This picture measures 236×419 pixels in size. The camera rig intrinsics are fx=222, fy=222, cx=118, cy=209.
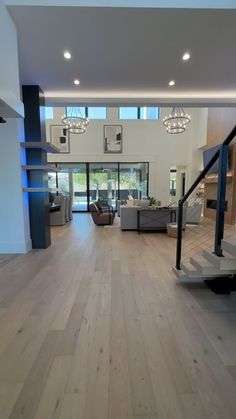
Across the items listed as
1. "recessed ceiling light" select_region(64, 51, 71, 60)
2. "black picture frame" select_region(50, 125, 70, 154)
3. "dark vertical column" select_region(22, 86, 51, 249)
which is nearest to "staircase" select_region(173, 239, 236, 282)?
"dark vertical column" select_region(22, 86, 51, 249)

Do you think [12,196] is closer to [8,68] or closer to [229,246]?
[8,68]

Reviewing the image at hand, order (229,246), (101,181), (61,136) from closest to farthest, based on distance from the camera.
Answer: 1. (229,246)
2. (61,136)
3. (101,181)

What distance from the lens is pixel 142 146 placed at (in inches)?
438

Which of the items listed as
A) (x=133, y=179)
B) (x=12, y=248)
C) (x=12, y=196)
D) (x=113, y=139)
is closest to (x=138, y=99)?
(x=12, y=196)

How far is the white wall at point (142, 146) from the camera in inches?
434

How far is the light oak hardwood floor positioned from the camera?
132 cm

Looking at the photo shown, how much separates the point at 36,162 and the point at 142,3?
3147mm

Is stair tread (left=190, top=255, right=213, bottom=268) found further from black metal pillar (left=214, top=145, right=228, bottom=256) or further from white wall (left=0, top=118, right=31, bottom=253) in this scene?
white wall (left=0, top=118, right=31, bottom=253)

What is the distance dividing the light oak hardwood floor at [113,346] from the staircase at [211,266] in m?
0.19

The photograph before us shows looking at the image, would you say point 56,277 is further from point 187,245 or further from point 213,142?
point 213,142

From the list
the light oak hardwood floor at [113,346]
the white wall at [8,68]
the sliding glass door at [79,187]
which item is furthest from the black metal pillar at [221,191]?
the sliding glass door at [79,187]

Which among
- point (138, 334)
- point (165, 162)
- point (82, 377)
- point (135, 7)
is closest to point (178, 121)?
point (165, 162)

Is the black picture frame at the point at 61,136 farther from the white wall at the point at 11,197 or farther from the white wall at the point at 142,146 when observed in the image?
the white wall at the point at 11,197

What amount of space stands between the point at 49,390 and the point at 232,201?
742 centimetres
